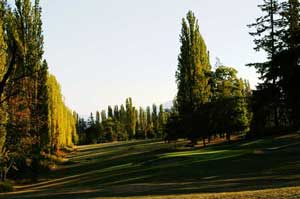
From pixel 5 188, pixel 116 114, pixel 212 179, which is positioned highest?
pixel 116 114

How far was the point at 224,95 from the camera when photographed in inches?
2095

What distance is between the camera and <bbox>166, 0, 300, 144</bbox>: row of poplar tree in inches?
1795

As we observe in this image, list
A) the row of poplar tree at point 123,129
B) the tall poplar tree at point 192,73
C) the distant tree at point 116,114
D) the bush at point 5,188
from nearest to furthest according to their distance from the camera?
the bush at point 5,188, the tall poplar tree at point 192,73, the row of poplar tree at point 123,129, the distant tree at point 116,114

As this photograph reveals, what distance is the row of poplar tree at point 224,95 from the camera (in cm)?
4559

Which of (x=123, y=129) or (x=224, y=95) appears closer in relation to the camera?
(x=224, y=95)

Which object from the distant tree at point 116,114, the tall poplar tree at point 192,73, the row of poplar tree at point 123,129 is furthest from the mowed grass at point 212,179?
the distant tree at point 116,114

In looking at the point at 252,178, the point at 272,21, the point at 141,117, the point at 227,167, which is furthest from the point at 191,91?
the point at 141,117

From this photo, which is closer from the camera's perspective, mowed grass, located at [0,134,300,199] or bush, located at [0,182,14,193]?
mowed grass, located at [0,134,300,199]

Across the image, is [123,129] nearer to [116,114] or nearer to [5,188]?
[116,114]

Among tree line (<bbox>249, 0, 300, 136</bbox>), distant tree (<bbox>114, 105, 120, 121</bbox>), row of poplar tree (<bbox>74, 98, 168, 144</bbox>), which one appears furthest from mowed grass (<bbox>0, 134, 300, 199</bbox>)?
distant tree (<bbox>114, 105, 120, 121</bbox>)

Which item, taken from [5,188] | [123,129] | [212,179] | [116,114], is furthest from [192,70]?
[116,114]

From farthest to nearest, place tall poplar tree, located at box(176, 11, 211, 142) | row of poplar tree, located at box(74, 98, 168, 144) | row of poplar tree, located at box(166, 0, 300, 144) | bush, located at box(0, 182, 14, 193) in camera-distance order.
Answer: row of poplar tree, located at box(74, 98, 168, 144), tall poplar tree, located at box(176, 11, 211, 142), row of poplar tree, located at box(166, 0, 300, 144), bush, located at box(0, 182, 14, 193)

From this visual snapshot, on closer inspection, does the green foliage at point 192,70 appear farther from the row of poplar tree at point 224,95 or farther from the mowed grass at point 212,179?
the mowed grass at point 212,179

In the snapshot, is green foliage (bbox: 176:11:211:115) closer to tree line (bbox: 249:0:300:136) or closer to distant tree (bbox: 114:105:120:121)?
tree line (bbox: 249:0:300:136)
